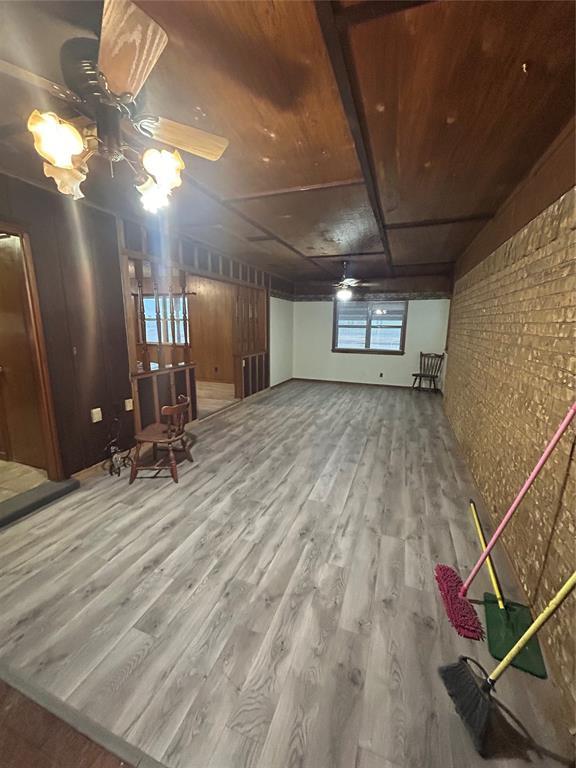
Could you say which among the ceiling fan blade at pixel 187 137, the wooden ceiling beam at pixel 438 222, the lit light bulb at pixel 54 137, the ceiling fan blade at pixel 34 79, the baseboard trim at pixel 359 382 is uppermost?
the wooden ceiling beam at pixel 438 222

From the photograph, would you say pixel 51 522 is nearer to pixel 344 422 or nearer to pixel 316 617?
pixel 316 617

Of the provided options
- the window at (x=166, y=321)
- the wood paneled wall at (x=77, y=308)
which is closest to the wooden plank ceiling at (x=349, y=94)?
the wood paneled wall at (x=77, y=308)

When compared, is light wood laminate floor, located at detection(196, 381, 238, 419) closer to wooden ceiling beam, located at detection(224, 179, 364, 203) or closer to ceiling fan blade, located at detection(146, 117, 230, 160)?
wooden ceiling beam, located at detection(224, 179, 364, 203)

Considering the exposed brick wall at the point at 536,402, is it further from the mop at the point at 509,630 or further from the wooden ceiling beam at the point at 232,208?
the wooden ceiling beam at the point at 232,208

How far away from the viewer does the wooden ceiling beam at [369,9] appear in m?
1.05

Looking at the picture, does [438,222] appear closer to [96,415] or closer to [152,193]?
[152,193]

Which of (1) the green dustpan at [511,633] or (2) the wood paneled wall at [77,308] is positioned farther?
(2) the wood paneled wall at [77,308]

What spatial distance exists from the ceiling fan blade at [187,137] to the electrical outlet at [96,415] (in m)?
2.47

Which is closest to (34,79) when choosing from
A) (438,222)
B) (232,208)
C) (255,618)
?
(232,208)

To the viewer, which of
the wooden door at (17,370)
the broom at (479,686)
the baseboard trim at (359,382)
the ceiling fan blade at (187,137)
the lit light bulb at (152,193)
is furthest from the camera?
the baseboard trim at (359,382)

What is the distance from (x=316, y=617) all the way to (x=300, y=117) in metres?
2.62

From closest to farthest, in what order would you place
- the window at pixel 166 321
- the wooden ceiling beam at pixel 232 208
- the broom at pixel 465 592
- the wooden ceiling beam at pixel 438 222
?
the broom at pixel 465 592 < the wooden ceiling beam at pixel 232 208 < the wooden ceiling beam at pixel 438 222 < the window at pixel 166 321

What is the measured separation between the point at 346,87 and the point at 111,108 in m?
1.02

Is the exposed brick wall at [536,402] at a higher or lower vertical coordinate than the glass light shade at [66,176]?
lower
